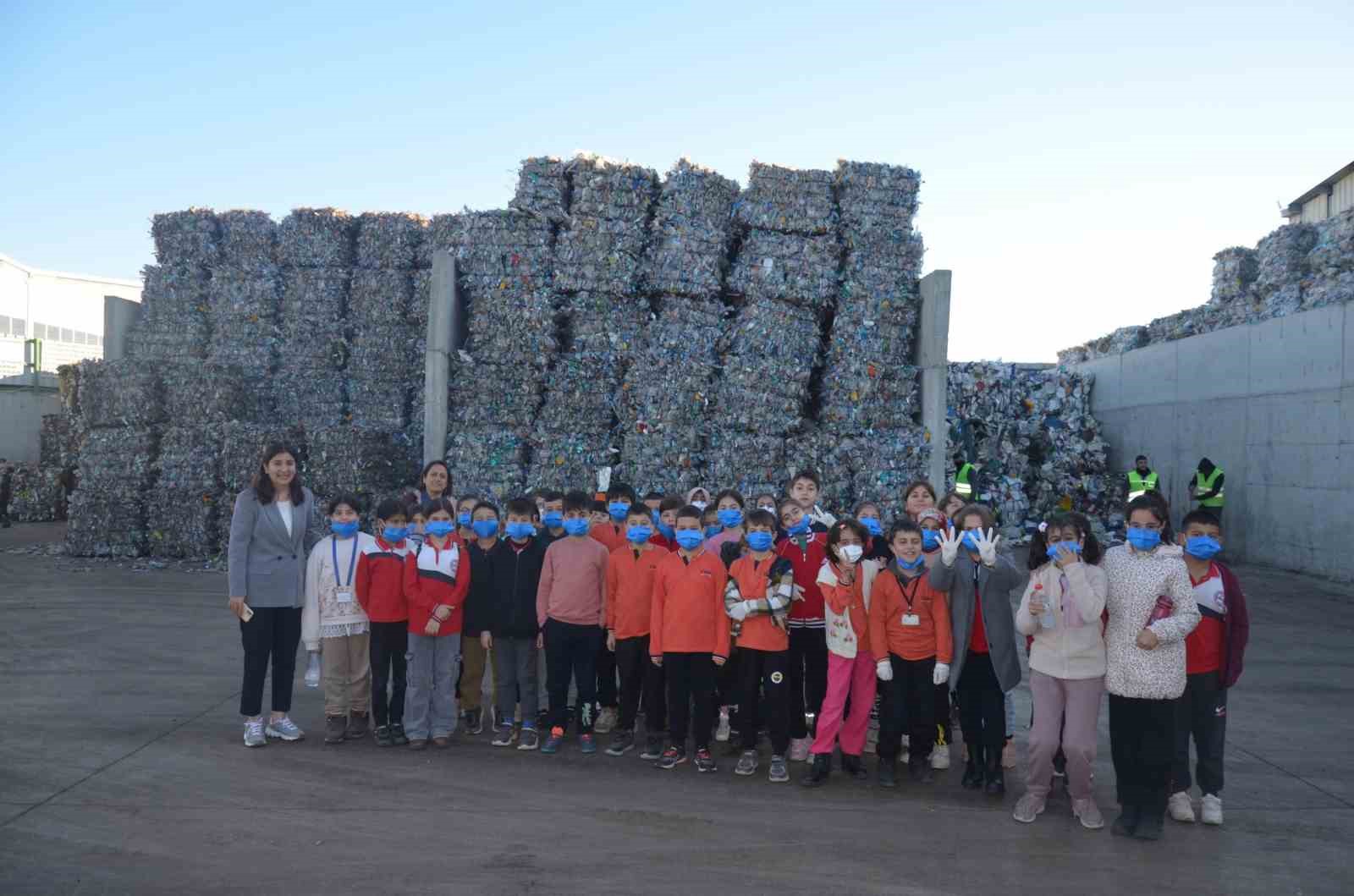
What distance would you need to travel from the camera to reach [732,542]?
7270 millimetres

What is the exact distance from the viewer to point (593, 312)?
36.6ft

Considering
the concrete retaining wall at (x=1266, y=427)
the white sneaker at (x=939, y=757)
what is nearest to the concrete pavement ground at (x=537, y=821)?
the white sneaker at (x=939, y=757)

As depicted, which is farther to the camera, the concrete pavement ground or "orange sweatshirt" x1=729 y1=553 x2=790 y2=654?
"orange sweatshirt" x1=729 y1=553 x2=790 y2=654

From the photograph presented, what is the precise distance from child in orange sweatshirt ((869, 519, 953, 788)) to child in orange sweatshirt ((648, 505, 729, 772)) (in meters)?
1.05

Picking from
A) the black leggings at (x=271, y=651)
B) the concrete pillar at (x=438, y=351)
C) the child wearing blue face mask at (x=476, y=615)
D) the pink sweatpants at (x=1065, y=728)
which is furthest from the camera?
the concrete pillar at (x=438, y=351)

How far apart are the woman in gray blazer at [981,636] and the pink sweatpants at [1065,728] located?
34 centimetres

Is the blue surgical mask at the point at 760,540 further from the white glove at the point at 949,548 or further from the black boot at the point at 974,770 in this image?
the black boot at the point at 974,770

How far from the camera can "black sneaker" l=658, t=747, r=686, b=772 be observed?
6.49 metres

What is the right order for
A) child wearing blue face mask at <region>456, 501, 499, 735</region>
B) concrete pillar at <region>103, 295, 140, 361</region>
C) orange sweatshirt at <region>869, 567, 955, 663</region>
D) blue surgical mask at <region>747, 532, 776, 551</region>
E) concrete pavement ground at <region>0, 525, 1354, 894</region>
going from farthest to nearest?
concrete pillar at <region>103, 295, 140, 361</region> < child wearing blue face mask at <region>456, 501, 499, 735</region> < blue surgical mask at <region>747, 532, 776, 551</region> < orange sweatshirt at <region>869, 567, 955, 663</region> < concrete pavement ground at <region>0, 525, 1354, 894</region>

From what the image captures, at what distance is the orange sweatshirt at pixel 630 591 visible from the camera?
6.91m

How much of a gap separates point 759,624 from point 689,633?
1.56 ft

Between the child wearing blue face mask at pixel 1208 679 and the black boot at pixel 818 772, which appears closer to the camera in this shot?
the child wearing blue face mask at pixel 1208 679

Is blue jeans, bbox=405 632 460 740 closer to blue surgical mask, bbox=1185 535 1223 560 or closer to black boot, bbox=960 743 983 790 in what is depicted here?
black boot, bbox=960 743 983 790

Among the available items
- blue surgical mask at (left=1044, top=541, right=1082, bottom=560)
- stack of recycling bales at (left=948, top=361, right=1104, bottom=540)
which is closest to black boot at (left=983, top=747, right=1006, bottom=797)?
blue surgical mask at (left=1044, top=541, right=1082, bottom=560)
